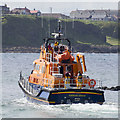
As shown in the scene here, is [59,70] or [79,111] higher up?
[59,70]

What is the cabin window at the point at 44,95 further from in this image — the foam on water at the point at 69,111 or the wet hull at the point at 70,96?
the foam on water at the point at 69,111

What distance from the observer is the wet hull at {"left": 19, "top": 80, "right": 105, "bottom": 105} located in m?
34.3

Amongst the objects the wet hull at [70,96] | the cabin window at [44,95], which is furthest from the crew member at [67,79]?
the cabin window at [44,95]

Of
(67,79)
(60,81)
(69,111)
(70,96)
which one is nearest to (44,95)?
(60,81)

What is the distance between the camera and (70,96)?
3450cm

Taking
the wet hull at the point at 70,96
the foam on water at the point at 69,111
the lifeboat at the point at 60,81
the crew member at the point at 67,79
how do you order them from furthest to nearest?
1. the crew member at the point at 67,79
2. the lifeboat at the point at 60,81
3. the wet hull at the point at 70,96
4. the foam on water at the point at 69,111

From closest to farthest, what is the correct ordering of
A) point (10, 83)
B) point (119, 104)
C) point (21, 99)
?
point (119, 104)
point (21, 99)
point (10, 83)

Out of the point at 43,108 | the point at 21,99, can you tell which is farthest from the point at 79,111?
the point at 21,99

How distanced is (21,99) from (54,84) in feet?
22.0

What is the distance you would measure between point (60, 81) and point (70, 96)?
177 cm

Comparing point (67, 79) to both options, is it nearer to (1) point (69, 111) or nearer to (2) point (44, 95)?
(2) point (44, 95)

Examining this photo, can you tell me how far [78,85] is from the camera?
35562 millimetres

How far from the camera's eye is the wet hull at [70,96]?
3428 cm

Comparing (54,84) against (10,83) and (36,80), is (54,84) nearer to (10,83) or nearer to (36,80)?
(36,80)
